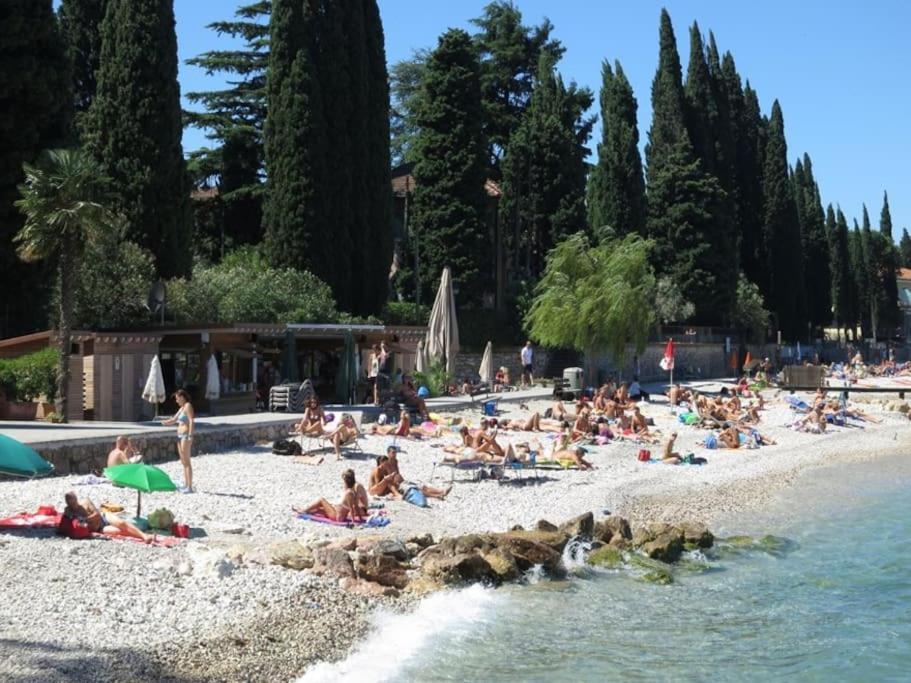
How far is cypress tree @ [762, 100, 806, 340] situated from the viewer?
64.0m

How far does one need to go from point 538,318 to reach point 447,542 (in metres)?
24.0

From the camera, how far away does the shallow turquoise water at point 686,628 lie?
992 cm

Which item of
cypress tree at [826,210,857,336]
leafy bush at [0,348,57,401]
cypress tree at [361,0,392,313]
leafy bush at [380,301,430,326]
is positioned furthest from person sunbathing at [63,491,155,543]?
cypress tree at [826,210,857,336]

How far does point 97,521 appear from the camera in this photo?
38.4 ft

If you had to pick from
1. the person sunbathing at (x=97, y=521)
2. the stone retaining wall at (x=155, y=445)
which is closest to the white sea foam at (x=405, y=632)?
the person sunbathing at (x=97, y=521)

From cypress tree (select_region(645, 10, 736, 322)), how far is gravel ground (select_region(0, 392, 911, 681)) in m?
34.6

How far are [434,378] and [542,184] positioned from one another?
59.2 feet

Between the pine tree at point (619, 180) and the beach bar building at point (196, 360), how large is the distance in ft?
76.1

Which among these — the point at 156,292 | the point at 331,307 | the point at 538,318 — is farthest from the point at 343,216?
the point at 156,292

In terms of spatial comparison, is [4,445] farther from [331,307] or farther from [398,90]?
[398,90]

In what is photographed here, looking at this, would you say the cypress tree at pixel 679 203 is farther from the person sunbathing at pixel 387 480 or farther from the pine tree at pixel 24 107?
the person sunbathing at pixel 387 480

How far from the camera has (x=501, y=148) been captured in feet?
169

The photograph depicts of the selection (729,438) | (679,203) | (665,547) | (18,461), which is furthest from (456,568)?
(679,203)

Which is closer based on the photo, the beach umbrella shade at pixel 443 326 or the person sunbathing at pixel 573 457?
the person sunbathing at pixel 573 457
